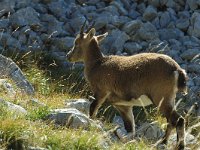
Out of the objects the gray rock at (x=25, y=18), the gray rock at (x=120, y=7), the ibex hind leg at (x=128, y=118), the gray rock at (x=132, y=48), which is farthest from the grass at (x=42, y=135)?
the gray rock at (x=120, y=7)

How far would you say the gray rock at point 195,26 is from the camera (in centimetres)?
1755

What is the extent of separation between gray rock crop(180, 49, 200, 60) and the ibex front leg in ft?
16.2

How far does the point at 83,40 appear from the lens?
538 inches

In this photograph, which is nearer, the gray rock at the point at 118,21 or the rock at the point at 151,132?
the rock at the point at 151,132

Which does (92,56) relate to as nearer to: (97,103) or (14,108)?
(97,103)

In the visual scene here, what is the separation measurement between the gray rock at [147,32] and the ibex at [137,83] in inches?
166

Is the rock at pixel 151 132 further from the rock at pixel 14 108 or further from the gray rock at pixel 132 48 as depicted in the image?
the gray rock at pixel 132 48

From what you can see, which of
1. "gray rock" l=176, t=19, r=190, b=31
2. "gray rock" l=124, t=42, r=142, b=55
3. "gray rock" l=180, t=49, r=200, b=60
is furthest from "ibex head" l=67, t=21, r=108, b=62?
"gray rock" l=176, t=19, r=190, b=31

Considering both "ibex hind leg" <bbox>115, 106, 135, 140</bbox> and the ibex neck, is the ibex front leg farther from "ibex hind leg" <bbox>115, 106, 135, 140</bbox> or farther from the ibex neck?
the ibex neck

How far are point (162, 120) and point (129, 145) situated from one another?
4.88 metres

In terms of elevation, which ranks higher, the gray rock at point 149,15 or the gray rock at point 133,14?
the gray rock at point 149,15

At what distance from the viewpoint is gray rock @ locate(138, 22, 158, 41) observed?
17.5 metres

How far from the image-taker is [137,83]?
11633mm

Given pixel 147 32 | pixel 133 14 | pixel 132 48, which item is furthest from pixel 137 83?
pixel 133 14
